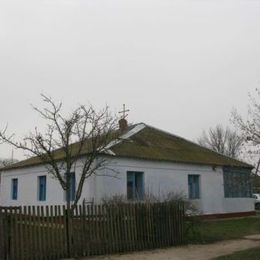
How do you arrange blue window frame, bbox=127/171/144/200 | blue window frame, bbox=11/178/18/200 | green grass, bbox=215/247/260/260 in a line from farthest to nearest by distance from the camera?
blue window frame, bbox=11/178/18/200, blue window frame, bbox=127/171/144/200, green grass, bbox=215/247/260/260

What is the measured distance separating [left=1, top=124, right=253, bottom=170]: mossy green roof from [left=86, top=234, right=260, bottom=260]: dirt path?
9349 millimetres

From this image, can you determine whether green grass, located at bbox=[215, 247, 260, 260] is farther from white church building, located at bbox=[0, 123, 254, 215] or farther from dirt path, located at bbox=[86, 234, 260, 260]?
white church building, located at bbox=[0, 123, 254, 215]

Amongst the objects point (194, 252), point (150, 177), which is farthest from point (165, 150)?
point (194, 252)

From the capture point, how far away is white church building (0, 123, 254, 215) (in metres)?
24.9

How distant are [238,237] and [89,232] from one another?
7.47 m

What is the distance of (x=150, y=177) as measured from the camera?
26.7 metres

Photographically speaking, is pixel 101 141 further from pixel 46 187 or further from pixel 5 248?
pixel 46 187

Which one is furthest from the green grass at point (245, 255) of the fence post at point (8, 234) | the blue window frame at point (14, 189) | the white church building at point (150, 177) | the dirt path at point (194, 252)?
the blue window frame at point (14, 189)

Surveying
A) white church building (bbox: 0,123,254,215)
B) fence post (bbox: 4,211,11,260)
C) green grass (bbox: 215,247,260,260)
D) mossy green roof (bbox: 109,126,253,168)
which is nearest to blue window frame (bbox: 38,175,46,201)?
white church building (bbox: 0,123,254,215)

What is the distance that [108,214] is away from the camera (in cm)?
1466

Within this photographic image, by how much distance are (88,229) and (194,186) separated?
1680 centimetres

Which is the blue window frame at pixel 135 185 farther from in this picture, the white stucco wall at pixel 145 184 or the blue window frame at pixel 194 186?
the blue window frame at pixel 194 186

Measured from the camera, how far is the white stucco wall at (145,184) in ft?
80.5

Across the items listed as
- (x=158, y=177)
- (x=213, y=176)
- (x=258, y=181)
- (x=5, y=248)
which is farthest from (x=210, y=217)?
(x=5, y=248)
